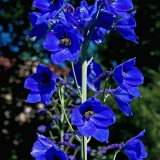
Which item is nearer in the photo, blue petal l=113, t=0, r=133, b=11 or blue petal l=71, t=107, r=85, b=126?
blue petal l=71, t=107, r=85, b=126

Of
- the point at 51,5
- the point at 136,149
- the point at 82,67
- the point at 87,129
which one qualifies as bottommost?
the point at 136,149

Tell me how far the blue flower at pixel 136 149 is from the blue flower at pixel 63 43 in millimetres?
462

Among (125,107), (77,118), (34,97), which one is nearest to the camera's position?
(77,118)

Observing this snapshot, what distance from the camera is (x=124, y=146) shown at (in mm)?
2004

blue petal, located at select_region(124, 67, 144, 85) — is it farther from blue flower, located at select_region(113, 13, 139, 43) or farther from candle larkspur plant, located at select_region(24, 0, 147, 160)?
blue flower, located at select_region(113, 13, 139, 43)

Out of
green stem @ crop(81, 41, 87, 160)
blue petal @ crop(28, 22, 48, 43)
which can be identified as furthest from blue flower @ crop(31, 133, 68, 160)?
blue petal @ crop(28, 22, 48, 43)

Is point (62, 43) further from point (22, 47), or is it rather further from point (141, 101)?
point (22, 47)

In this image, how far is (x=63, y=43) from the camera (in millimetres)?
1859

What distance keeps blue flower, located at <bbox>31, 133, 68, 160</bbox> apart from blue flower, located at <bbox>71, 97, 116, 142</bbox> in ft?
0.45

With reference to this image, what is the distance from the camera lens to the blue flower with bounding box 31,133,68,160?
1.83 meters

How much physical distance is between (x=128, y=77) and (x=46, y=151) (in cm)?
45

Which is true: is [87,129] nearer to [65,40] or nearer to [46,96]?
[46,96]

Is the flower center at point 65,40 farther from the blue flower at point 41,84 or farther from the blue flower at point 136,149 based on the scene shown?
the blue flower at point 136,149

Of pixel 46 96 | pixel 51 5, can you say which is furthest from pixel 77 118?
pixel 51 5
